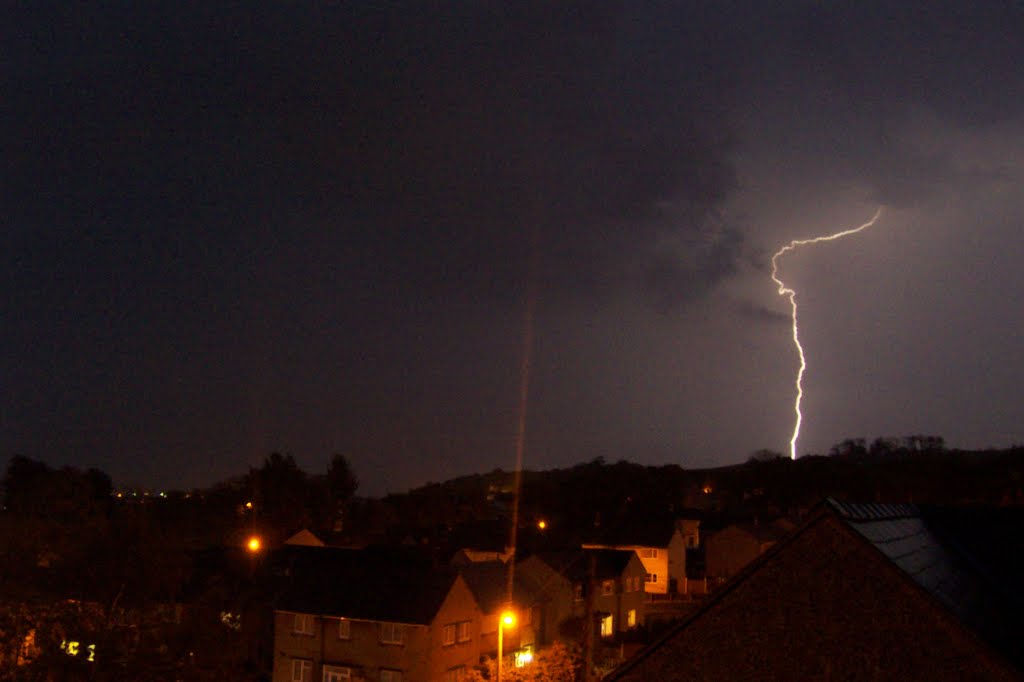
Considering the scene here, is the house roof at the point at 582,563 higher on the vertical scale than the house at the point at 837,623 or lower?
lower

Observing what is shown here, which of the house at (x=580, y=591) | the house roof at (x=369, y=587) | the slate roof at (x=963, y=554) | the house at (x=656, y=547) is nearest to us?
the slate roof at (x=963, y=554)

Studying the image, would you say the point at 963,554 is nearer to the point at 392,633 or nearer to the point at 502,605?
the point at 502,605

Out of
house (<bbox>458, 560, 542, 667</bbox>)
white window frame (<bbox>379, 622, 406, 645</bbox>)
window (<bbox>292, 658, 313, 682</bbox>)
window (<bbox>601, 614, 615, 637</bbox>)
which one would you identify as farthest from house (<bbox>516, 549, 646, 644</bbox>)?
window (<bbox>292, 658, 313, 682</bbox>)

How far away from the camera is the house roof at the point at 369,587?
3052 cm

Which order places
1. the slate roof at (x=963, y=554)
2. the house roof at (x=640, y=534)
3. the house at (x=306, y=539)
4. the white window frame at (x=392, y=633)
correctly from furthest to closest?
the house roof at (x=640, y=534) → the house at (x=306, y=539) → the white window frame at (x=392, y=633) → the slate roof at (x=963, y=554)

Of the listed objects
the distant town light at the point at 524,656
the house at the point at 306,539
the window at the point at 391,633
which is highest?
the house at the point at 306,539

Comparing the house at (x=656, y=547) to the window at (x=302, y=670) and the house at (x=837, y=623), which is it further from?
the house at (x=837, y=623)

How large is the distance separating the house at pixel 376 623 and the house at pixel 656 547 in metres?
27.7

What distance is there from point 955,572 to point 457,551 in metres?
37.9

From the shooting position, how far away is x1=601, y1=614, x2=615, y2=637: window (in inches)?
1662

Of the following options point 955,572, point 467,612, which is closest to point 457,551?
point 467,612

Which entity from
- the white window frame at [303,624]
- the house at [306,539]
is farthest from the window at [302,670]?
the house at [306,539]

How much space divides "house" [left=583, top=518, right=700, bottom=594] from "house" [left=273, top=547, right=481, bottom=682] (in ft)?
90.8

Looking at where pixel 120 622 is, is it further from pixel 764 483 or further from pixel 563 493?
pixel 764 483
